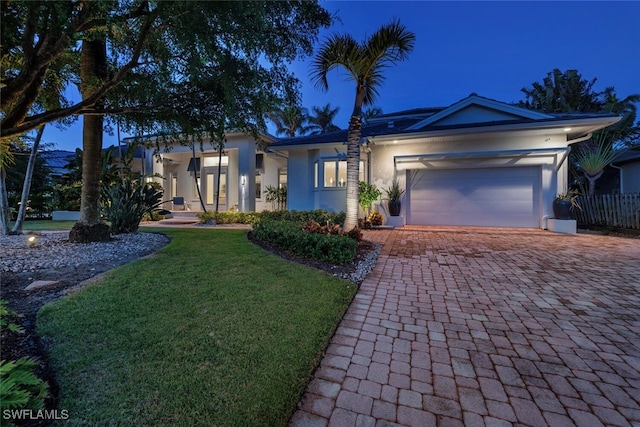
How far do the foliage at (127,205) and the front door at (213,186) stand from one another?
29.0 ft

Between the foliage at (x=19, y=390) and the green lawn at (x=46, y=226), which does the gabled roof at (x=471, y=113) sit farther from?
the green lawn at (x=46, y=226)

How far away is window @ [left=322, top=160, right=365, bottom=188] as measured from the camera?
500 inches

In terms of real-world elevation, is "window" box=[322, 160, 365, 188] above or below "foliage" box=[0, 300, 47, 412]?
above

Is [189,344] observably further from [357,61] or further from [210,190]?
[210,190]

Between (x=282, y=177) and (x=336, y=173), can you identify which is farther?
(x=282, y=177)

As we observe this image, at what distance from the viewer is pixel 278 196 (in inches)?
606

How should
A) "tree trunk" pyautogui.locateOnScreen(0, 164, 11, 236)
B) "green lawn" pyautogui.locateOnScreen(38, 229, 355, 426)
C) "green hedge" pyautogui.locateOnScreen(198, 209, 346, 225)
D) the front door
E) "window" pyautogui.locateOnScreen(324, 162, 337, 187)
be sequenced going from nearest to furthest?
"green lawn" pyautogui.locateOnScreen(38, 229, 355, 426)
"tree trunk" pyautogui.locateOnScreen(0, 164, 11, 236)
"green hedge" pyautogui.locateOnScreen(198, 209, 346, 225)
"window" pyautogui.locateOnScreen(324, 162, 337, 187)
the front door

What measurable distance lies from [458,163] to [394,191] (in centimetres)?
293

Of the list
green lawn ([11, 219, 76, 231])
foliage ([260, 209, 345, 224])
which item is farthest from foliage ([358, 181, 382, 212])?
green lawn ([11, 219, 76, 231])

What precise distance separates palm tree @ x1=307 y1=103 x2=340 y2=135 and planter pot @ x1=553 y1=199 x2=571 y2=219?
76.6ft

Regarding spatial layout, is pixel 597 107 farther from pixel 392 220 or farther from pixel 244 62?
pixel 244 62

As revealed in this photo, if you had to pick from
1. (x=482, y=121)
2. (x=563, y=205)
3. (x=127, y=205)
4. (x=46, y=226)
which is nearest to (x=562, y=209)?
(x=563, y=205)

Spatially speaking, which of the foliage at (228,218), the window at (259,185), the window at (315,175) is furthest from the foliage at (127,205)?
the window at (259,185)

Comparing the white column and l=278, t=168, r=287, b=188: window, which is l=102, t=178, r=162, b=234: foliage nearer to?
the white column
